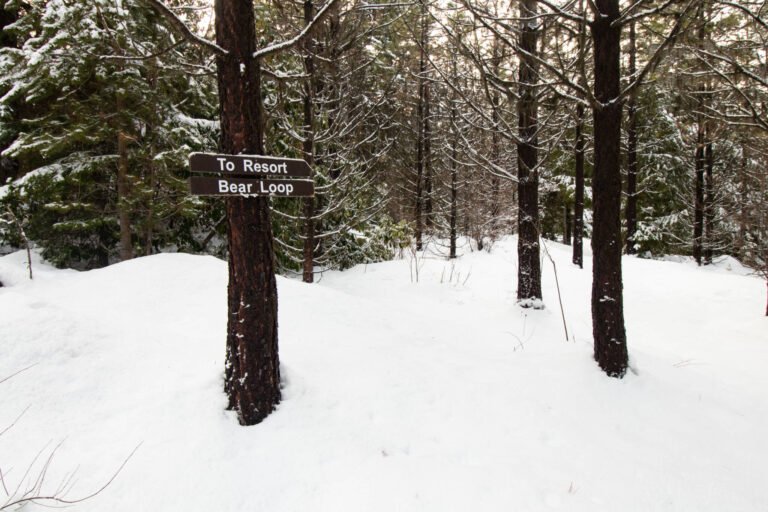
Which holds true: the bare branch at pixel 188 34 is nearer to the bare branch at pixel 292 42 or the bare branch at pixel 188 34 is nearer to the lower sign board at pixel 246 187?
the bare branch at pixel 292 42

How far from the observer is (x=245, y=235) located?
9.28 ft

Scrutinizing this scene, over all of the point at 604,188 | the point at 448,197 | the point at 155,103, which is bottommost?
the point at 604,188

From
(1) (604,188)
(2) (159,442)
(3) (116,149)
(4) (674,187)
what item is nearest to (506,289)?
(1) (604,188)

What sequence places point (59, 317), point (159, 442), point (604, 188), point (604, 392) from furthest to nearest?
1. point (604, 188)
2. point (604, 392)
3. point (59, 317)
4. point (159, 442)

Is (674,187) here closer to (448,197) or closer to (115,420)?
(448,197)

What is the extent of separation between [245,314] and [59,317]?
77.6 inches

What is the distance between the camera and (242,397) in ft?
9.25

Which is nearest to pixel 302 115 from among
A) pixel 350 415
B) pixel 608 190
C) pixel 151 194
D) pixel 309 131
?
pixel 309 131

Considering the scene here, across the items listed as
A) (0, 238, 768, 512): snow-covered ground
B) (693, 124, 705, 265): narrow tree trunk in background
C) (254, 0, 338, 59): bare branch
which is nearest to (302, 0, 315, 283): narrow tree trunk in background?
(0, 238, 768, 512): snow-covered ground

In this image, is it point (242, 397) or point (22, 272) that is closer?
point (242, 397)

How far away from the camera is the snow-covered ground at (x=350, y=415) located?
2355 mm

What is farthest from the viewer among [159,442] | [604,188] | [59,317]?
[604,188]

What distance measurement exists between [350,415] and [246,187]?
6.36 feet

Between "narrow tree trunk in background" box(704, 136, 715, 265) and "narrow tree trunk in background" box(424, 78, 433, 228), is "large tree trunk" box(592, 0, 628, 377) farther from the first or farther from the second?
"narrow tree trunk in background" box(704, 136, 715, 265)
